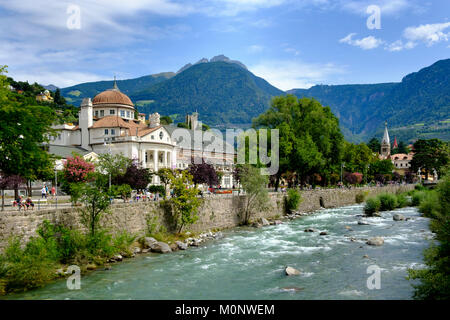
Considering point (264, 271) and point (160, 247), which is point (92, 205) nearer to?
point (160, 247)

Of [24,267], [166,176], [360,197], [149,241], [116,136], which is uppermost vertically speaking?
[116,136]

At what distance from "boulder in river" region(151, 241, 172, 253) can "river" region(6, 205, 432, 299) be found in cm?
83

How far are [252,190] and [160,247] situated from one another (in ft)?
59.0

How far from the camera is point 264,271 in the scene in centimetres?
2247

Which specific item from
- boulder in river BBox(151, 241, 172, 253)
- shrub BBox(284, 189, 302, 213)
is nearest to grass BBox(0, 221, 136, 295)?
boulder in river BBox(151, 241, 172, 253)

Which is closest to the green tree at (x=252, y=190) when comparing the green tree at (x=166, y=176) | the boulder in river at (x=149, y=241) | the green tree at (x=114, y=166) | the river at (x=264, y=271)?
the river at (x=264, y=271)

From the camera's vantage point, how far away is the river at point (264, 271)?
59.6 ft

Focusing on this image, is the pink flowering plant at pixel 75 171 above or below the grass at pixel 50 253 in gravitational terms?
above

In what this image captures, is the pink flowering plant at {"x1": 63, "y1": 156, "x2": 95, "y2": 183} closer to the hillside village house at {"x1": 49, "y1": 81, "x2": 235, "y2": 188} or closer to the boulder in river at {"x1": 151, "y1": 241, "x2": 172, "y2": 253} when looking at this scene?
the boulder in river at {"x1": 151, "y1": 241, "x2": 172, "y2": 253}

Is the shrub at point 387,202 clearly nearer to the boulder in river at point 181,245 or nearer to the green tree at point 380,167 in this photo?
the boulder in river at point 181,245

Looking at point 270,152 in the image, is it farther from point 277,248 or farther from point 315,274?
point 315,274

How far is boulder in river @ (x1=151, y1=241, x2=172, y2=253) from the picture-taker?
27812mm

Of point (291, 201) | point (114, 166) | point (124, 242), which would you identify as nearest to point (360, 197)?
point (291, 201)

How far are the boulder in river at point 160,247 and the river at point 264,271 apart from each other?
0.83 m
